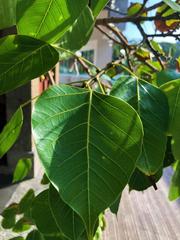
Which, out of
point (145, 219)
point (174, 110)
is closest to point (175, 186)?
point (174, 110)

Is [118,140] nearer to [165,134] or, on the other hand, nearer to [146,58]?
[165,134]

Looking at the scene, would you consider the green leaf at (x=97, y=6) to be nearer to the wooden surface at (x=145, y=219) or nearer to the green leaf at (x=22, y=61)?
the green leaf at (x=22, y=61)

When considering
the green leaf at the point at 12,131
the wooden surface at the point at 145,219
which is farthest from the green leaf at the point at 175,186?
the wooden surface at the point at 145,219

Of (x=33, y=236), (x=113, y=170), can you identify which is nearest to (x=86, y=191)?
(x=113, y=170)

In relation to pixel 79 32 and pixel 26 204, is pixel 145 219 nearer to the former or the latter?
pixel 26 204

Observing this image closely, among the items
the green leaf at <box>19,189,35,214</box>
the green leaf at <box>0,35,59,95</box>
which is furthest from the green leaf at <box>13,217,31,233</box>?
the green leaf at <box>0,35,59,95</box>

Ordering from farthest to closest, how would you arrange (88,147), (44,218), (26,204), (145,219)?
(145,219) → (26,204) → (44,218) → (88,147)
